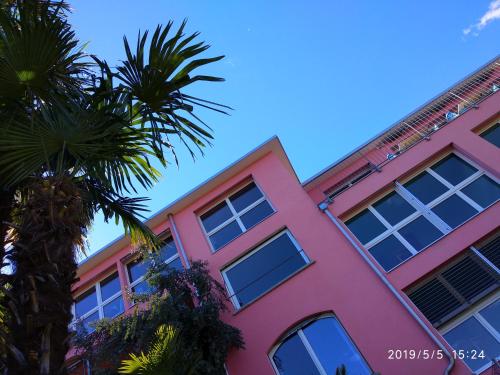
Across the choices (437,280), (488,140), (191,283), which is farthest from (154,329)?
(488,140)

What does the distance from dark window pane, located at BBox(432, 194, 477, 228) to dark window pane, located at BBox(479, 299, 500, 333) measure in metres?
2.19

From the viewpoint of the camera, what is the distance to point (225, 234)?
13.1 meters

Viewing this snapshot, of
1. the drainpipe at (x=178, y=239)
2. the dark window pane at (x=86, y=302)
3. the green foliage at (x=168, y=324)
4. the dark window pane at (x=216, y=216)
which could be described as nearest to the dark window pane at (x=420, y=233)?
the green foliage at (x=168, y=324)

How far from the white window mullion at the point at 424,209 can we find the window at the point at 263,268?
3237 mm

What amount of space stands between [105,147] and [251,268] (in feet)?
23.4

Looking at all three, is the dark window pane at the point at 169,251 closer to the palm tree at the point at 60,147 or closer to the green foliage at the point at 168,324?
the green foliage at the point at 168,324

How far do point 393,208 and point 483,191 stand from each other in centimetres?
221

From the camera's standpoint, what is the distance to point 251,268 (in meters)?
11.8

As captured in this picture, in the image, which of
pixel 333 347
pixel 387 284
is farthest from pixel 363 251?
pixel 333 347

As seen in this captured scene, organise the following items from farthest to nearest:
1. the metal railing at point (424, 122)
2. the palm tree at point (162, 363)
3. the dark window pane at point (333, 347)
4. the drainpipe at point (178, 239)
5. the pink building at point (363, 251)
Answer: the metal railing at point (424, 122)
the drainpipe at point (178, 239)
the pink building at point (363, 251)
the dark window pane at point (333, 347)
the palm tree at point (162, 363)

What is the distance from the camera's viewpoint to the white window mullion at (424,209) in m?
10.5

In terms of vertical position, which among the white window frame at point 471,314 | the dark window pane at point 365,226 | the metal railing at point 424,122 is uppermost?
the metal railing at point 424,122

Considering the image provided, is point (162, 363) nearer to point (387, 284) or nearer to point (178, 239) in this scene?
point (387, 284)

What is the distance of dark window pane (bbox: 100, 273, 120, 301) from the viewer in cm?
1378
